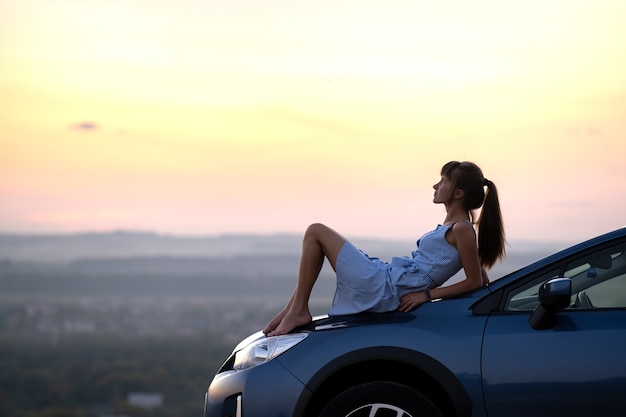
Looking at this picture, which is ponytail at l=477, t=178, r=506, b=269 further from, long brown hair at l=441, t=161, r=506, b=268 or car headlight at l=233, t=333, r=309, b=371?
car headlight at l=233, t=333, r=309, b=371

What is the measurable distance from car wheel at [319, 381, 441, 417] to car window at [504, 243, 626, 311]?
65 cm

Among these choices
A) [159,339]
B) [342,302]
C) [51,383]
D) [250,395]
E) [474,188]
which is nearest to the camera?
[250,395]

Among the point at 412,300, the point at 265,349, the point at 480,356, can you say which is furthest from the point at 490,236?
the point at 265,349

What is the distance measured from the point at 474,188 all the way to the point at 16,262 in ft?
472

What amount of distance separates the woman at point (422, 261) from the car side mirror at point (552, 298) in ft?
1.68

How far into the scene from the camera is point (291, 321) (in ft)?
17.8

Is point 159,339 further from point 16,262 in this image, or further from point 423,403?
point 423,403

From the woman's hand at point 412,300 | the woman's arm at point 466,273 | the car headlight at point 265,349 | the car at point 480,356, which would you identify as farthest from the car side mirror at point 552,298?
the car headlight at point 265,349

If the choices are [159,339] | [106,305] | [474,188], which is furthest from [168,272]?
[474,188]

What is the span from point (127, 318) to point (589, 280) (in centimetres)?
11030

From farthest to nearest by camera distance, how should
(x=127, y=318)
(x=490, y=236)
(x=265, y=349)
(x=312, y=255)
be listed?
(x=127, y=318)
(x=490, y=236)
(x=312, y=255)
(x=265, y=349)

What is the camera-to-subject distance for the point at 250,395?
512 cm

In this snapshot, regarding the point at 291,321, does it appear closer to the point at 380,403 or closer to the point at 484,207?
the point at 380,403

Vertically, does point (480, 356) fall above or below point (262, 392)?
above
